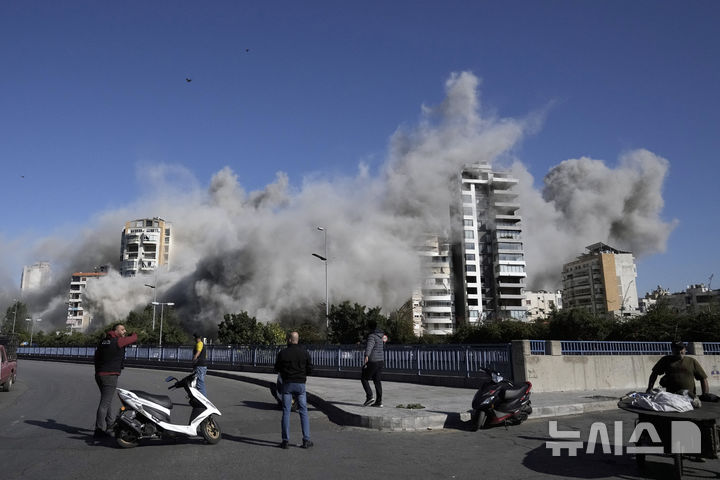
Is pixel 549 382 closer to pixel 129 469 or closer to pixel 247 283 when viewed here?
pixel 129 469

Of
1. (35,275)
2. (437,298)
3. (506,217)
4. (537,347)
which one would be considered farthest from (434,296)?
(35,275)

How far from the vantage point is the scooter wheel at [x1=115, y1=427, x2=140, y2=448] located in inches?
261

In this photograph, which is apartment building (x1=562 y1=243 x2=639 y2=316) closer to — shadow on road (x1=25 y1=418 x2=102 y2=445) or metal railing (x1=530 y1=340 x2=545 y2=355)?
metal railing (x1=530 y1=340 x2=545 y2=355)

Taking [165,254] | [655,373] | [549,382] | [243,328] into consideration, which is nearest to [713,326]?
[549,382]

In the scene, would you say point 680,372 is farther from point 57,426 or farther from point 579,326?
point 579,326

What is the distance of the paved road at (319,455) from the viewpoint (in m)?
5.42

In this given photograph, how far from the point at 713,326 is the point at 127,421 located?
32.3 metres

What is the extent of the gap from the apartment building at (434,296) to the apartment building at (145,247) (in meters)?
60.6

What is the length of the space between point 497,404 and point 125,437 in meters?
5.32

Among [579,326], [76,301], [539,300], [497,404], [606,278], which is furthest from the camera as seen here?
[76,301]

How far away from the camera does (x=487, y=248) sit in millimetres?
99188

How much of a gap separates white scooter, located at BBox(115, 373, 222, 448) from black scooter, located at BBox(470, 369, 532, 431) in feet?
12.7

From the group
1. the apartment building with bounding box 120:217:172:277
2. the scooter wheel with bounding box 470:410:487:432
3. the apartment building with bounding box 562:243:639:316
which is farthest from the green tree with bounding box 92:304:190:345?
the apartment building with bounding box 562:243:639:316

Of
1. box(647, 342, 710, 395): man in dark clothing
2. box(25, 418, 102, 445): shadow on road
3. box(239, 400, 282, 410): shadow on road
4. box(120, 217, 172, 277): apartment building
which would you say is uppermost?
box(120, 217, 172, 277): apartment building
